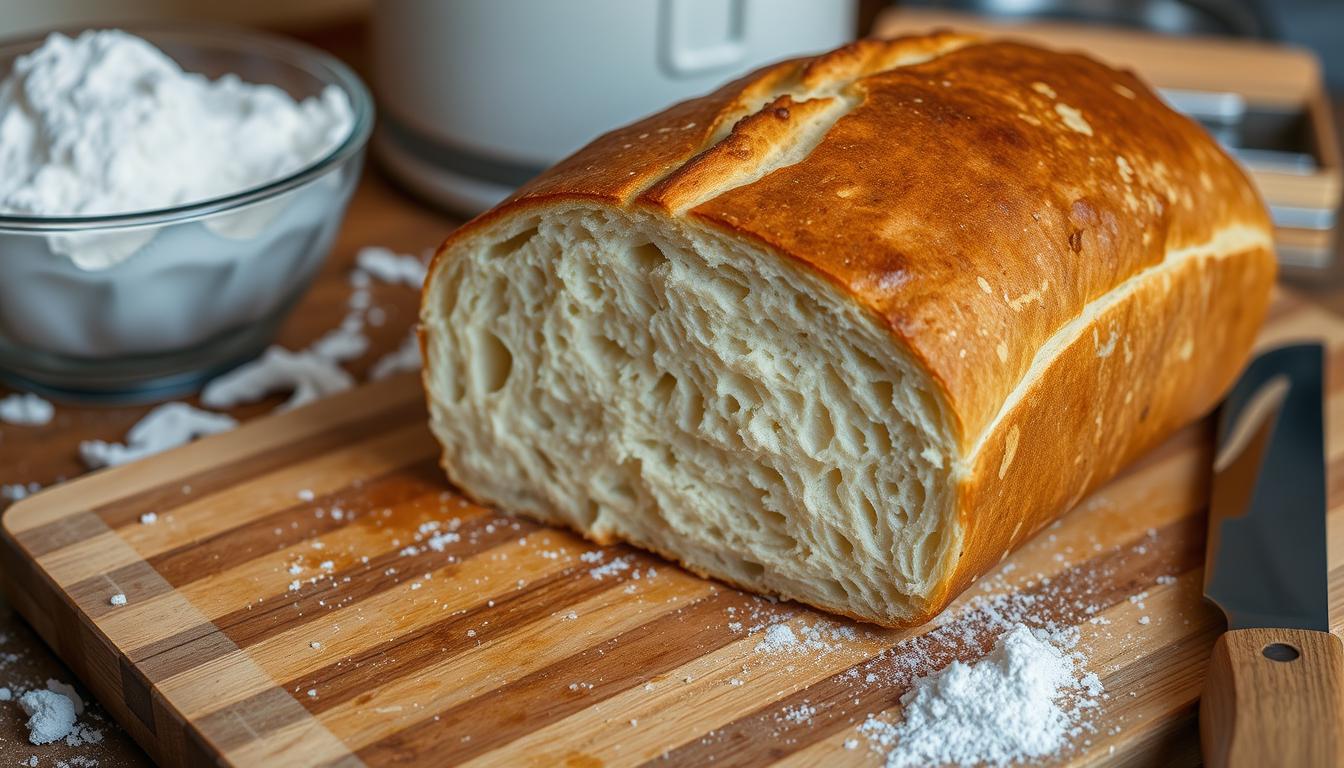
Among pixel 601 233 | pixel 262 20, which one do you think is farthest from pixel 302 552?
pixel 262 20

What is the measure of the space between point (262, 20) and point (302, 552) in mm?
1837

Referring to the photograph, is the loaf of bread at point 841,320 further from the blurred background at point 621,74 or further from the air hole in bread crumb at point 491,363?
the blurred background at point 621,74


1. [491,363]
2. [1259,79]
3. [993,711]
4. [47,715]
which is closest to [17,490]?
[47,715]

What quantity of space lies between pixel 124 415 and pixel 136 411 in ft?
0.06

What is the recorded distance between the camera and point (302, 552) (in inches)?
66.0

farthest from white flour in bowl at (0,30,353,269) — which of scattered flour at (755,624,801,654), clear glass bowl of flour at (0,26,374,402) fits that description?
scattered flour at (755,624,801,654)

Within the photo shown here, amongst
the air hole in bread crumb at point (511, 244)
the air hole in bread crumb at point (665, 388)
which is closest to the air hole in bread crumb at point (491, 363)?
the air hole in bread crumb at point (511, 244)

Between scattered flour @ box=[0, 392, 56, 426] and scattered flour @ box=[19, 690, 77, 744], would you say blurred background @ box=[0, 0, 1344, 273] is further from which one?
scattered flour @ box=[19, 690, 77, 744]

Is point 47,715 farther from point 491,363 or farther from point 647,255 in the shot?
point 647,255

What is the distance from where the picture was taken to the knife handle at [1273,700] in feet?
4.15

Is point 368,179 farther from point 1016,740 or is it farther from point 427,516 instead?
point 1016,740

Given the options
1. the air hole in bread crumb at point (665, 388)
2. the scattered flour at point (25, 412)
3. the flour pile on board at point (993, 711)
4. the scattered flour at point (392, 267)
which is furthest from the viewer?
the scattered flour at point (392, 267)

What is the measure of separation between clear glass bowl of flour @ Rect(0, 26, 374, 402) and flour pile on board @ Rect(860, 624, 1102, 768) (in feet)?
3.32

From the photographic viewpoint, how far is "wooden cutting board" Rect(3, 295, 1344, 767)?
141 cm
